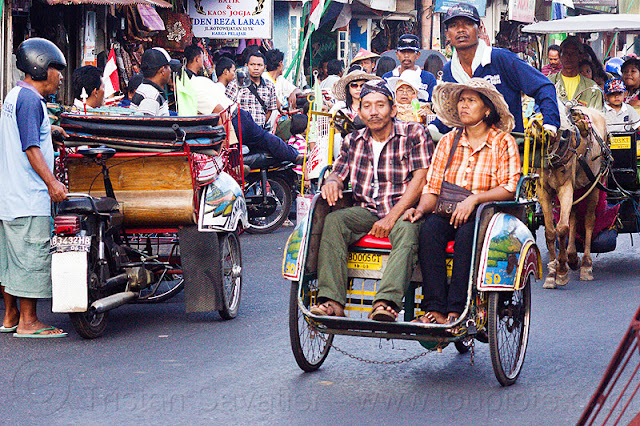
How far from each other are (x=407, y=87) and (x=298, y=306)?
420 cm

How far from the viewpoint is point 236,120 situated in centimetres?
1238

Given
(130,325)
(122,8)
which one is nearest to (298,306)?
(130,325)

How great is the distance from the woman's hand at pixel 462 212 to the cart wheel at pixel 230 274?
7.59 ft

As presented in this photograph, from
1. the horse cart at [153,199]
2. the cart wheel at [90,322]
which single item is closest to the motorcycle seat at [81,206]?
the horse cart at [153,199]

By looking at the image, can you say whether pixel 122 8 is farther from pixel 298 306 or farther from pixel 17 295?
pixel 298 306

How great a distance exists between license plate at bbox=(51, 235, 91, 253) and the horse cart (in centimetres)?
18

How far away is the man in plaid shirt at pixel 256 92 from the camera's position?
44.1 feet

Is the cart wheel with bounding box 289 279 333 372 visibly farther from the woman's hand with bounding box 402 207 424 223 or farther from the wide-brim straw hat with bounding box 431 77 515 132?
the wide-brim straw hat with bounding box 431 77 515 132

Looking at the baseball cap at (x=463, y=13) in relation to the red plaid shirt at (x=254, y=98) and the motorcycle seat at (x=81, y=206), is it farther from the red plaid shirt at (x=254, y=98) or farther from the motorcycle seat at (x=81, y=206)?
the red plaid shirt at (x=254, y=98)

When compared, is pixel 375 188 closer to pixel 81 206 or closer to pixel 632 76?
pixel 81 206

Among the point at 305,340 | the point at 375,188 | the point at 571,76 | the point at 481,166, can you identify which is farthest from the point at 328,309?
the point at 571,76

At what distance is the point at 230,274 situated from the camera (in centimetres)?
780

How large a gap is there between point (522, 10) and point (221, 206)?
23770 millimetres

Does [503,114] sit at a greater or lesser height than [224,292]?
greater
